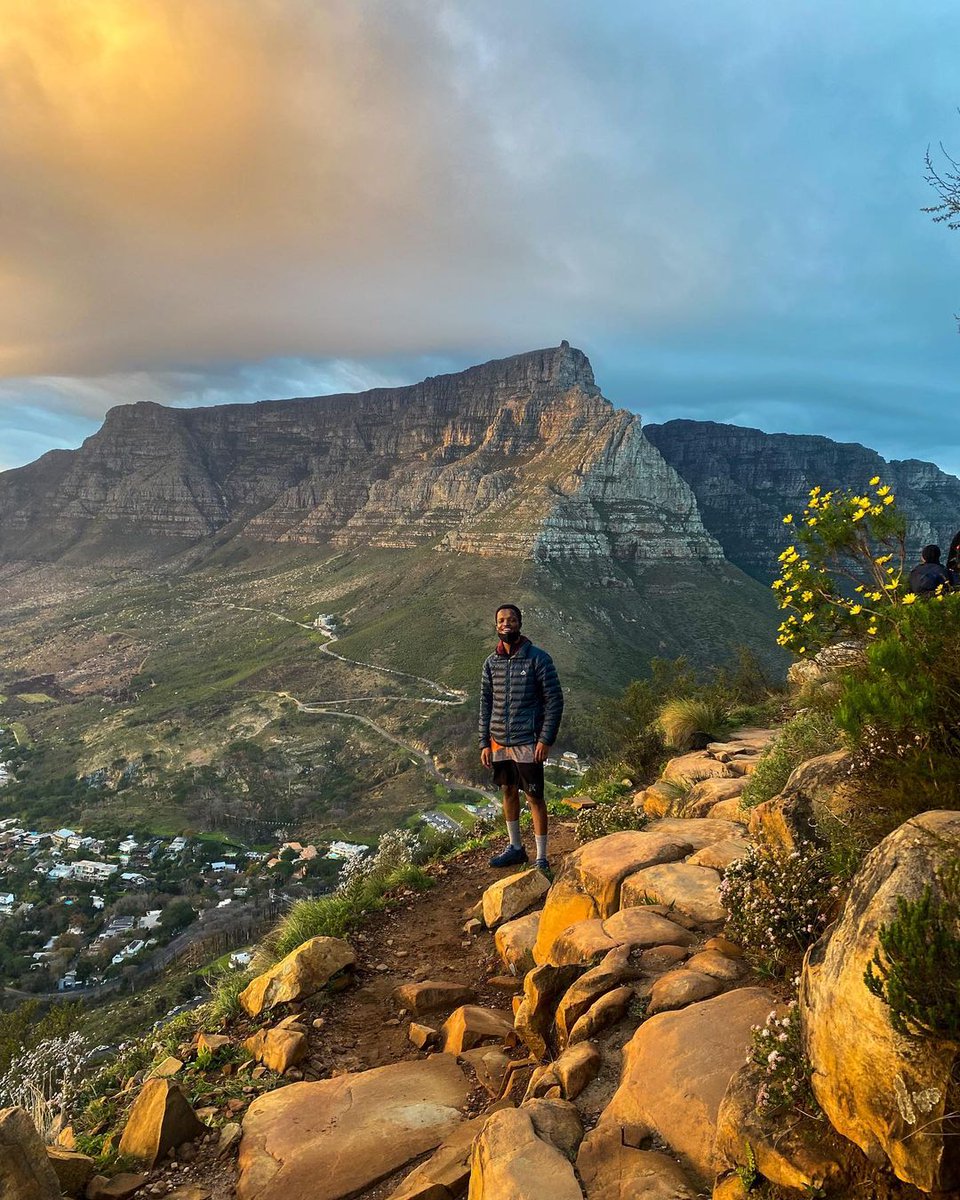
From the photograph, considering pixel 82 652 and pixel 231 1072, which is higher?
pixel 231 1072

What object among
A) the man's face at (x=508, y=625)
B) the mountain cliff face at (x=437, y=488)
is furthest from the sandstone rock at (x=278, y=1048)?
the mountain cliff face at (x=437, y=488)

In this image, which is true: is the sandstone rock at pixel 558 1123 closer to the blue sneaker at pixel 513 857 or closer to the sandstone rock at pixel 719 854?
the sandstone rock at pixel 719 854

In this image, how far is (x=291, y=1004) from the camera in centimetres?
601

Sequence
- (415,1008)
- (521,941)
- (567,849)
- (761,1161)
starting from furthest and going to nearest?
1. (567,849)
2. (521,941)
3. (415,1008)
4. (761,1161)

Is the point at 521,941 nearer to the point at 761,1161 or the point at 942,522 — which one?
the point at 761,1161

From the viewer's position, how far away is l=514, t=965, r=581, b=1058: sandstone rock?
449 centimetres

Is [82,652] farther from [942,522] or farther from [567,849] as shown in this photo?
[942,522]

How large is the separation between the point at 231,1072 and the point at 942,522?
178002mm

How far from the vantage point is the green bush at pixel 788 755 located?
6.32m

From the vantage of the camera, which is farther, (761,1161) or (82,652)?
(82,652)

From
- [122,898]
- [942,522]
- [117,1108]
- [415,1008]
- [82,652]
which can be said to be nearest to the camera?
[117,1108]

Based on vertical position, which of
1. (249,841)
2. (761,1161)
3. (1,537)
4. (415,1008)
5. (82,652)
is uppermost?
(1,537)

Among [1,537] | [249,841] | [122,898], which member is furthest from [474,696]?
[1,537]

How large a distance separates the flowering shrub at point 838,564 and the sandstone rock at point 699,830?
79.4 inches
